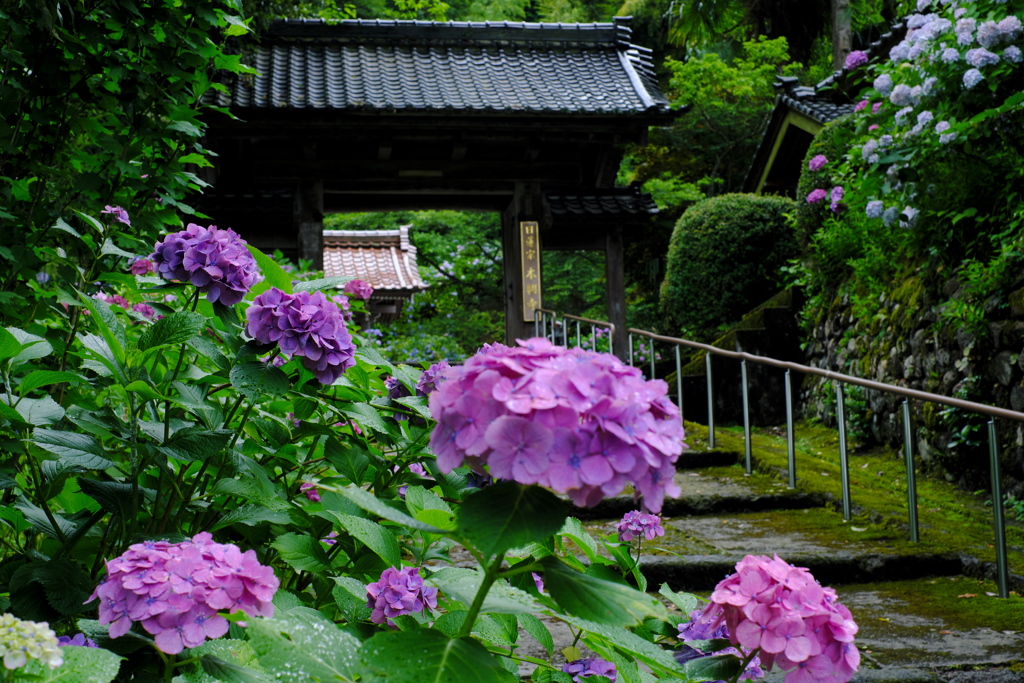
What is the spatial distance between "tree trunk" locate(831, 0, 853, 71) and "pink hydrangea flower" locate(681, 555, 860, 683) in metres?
13.6

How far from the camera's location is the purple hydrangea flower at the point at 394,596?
1.05 meters

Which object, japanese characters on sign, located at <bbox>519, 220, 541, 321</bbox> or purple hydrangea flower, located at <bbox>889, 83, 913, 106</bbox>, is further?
japanese characters on sign, located at <bbox>519, 220, 541, 321</bbox>

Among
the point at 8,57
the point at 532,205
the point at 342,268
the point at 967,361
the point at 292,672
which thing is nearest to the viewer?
the point at 292,672

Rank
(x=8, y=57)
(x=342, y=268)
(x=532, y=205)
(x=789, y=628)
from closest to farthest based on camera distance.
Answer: (x=789, y=628) < (x=8, y=57) < (x=532, y=205) < (x=342, y=268)

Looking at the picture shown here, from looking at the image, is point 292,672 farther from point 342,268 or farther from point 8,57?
point 342,268

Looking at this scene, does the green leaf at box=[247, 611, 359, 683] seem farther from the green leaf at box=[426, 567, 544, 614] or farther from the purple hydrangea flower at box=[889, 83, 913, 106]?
the purple hydrangea flower at box=[889, 83, 913, 106]

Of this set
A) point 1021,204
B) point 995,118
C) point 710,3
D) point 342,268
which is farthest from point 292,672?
point 342,268

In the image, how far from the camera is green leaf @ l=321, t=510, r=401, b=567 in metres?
0.96

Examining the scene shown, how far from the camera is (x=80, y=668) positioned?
684 millimetres

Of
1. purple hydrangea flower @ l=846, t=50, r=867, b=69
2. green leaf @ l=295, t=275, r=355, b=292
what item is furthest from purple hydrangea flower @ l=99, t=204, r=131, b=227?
purple hydrangea flower @ l=846, t=50, r=867, b=69

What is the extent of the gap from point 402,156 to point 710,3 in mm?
4848

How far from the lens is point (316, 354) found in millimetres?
1043

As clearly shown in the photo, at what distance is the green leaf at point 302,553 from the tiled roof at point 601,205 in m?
7.16

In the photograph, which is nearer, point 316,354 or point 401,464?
point 316,354
